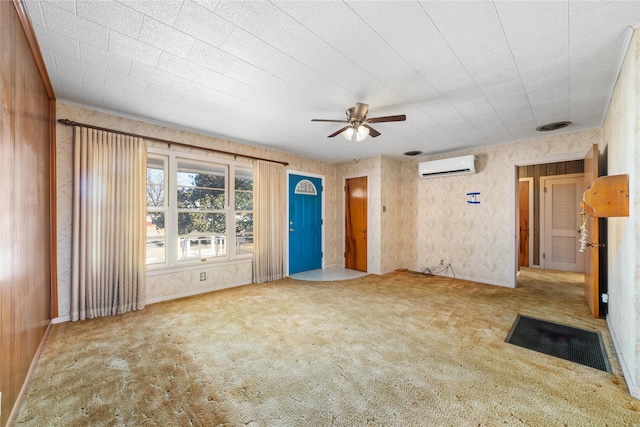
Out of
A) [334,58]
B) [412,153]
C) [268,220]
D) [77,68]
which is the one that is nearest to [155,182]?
[77,68]

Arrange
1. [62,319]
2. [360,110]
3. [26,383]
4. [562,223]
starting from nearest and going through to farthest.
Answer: [26,383] < [360,110] < [62,319] < [562,223]

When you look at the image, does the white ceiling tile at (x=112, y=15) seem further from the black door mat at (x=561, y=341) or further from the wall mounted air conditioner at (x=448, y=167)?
the wall mounted air conditioner at (x=448, y=167)

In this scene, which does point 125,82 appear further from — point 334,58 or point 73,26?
point 334,58

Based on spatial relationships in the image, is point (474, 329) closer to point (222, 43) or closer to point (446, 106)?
point (446, 106)

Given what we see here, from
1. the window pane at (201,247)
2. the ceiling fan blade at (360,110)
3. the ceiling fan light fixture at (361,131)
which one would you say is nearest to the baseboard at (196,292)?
the window pane at (201,247)

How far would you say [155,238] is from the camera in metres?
3.81

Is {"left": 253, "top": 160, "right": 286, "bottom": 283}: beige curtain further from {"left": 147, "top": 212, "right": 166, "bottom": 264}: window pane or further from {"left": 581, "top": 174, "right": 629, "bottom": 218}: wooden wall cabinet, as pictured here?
{"left": 581, "top": 174, "right": 629, "bottom": 218}: wooden wall cabinet

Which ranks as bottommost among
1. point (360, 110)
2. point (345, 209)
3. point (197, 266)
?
point (197, 266)

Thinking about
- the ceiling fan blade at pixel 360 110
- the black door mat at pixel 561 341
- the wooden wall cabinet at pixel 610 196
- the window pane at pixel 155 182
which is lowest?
the black door mat at pixel 561 341

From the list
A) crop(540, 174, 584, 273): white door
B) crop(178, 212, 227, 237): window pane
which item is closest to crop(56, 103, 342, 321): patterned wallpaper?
crop(178, 212, 227, 237): window pane

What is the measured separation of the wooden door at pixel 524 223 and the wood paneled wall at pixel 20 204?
8164 mm

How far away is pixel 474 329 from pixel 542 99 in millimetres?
2610

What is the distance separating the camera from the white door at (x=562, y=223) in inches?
226

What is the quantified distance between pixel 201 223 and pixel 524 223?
23.5 ft
